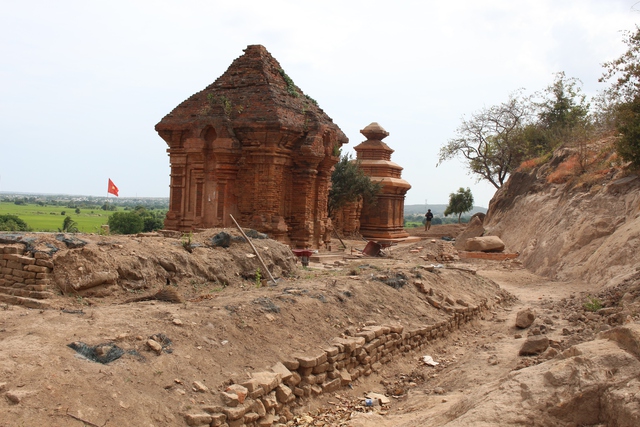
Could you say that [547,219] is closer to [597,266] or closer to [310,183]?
[597,266]

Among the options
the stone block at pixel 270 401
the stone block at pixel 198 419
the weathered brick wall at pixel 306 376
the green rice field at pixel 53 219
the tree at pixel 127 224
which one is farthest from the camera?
the green rice field at pixel 53 219

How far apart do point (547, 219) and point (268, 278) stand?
1235 cm

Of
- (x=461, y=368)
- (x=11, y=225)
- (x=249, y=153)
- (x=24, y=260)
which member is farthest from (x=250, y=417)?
(x=11, y=225)

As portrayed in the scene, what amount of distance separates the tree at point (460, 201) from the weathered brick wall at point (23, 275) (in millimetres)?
38699

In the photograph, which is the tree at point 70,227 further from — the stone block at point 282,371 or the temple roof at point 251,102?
the stone block at point 282,371

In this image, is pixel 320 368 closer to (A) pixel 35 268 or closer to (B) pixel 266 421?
(B) pixel 266 421

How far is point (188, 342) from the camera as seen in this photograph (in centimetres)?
580

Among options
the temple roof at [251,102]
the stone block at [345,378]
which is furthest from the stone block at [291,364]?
the temple roof at [251,102]

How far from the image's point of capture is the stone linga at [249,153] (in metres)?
15.9

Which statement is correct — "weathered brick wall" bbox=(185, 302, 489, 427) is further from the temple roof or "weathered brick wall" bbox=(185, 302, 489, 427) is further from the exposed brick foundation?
the exposed brick foundation

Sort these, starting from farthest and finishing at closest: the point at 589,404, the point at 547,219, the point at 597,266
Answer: the point at 547,219
the point at 597,266
the point at 589,404

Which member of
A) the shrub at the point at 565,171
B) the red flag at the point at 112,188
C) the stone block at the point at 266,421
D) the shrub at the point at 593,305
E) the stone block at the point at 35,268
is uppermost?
the shrub at the point at 565,171

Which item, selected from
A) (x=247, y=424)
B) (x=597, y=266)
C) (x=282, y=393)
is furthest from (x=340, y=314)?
(x=597, y=266)

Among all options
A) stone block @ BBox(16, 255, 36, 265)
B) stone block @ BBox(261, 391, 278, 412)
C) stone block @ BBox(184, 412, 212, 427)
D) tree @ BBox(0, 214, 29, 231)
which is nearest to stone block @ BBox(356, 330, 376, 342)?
stone block @ BBox(261, 391, 278, 412)
